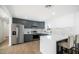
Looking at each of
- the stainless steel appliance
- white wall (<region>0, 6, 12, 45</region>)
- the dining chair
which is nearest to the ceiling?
white wall (<region>0, 6, 12, 45</region>)

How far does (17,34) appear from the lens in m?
1.72

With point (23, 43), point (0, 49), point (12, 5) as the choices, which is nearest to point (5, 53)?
point (0, 49)

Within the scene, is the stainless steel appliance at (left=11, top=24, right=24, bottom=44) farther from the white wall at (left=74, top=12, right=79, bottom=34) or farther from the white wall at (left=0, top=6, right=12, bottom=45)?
the white wall at (left=74, top=12, right=79, bottom=34)

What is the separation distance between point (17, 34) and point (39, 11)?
601mm

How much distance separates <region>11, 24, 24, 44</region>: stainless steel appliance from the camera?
1673mm

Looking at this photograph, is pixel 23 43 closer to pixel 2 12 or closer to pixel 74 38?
pixel 2 12

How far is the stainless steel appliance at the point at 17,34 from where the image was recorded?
1.67 m

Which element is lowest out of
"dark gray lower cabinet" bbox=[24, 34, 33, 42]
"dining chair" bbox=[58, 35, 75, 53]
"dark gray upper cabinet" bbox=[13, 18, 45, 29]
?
"dining chair" bbox=[58, 35, 75, 53]

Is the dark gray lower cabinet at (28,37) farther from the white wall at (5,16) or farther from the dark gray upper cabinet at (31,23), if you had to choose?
the white wall at (5,16)

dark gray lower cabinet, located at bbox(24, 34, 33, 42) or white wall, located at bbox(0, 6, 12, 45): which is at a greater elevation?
white wall, located at bbox(0, 6, 12, 45)

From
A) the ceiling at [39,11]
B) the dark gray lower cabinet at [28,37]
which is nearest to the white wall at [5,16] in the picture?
the ceiling at [39,11]

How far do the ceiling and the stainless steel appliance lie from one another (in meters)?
0.20
